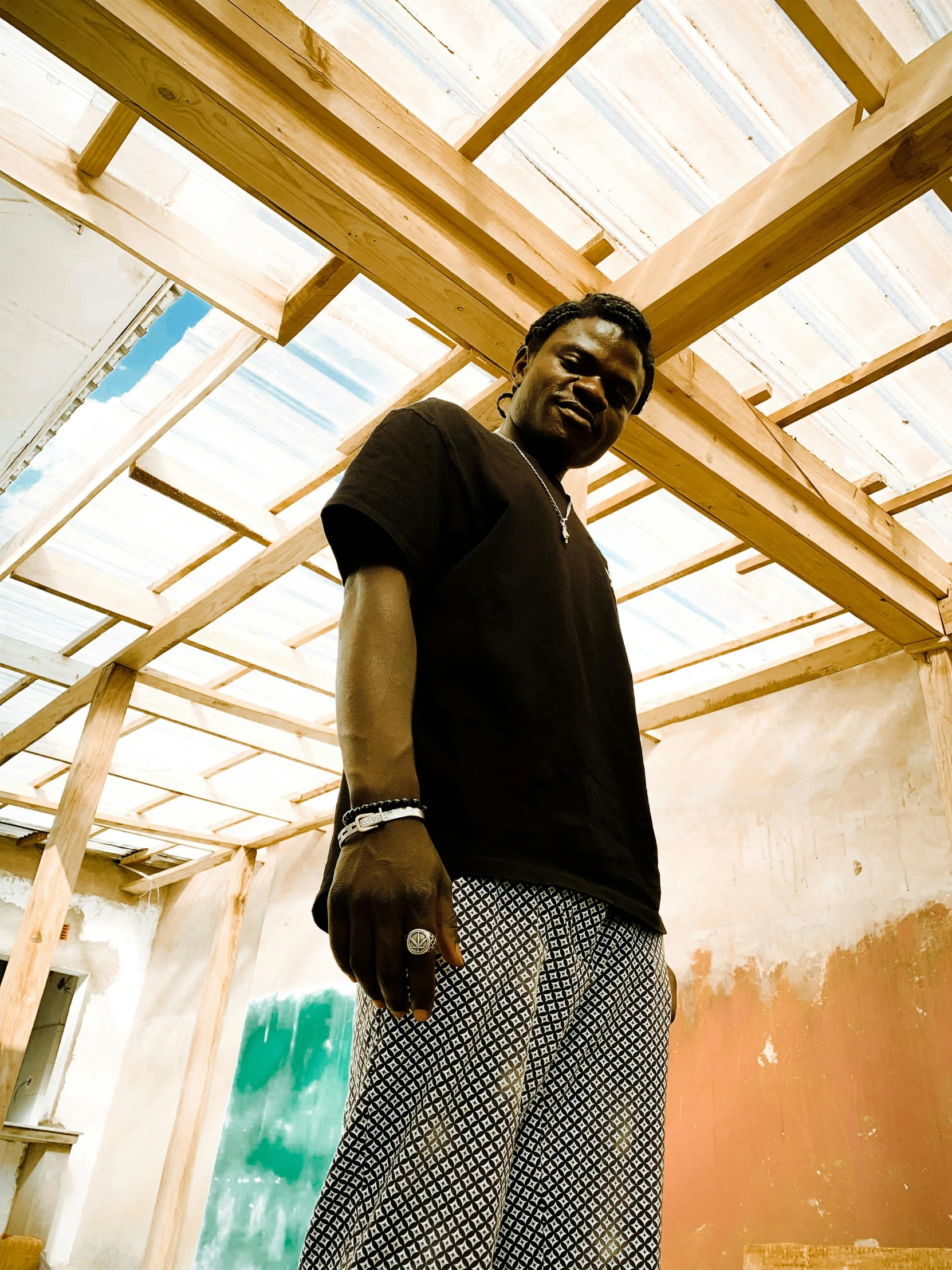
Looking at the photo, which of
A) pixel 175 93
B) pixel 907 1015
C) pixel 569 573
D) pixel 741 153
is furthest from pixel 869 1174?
pixel 175 93

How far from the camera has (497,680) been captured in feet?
3.16

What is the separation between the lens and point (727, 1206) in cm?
354

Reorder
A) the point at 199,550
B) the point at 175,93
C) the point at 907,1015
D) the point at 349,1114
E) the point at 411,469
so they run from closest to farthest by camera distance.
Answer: the point at 349,1114 < the point at 411,469 < the point at 175,93 < the point at 907,1015 < the point at 199,550

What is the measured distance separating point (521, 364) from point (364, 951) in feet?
3.66

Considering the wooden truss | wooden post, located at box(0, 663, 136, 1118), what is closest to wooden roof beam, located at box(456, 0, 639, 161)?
the wooden truss

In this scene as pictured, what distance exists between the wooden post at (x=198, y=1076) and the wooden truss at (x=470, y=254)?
11.4 feet

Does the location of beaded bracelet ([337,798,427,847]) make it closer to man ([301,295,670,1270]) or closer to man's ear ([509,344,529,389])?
man ([301,295,670,1270])

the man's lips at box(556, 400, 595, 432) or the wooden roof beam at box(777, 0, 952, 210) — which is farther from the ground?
the wooden roof beam at box(777, 0, 952, 210)

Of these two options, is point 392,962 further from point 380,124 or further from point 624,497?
point 624,497

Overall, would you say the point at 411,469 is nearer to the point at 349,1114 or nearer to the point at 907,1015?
the point at 349,1114

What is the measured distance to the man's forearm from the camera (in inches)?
33.1

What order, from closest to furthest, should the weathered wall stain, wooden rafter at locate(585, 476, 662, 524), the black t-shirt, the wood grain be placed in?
the black t-shirt, the wood grain, the weathered wall stain, wooden rafter at locate(585, 476, 662, 524)

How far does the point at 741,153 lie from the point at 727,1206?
12.1 feet

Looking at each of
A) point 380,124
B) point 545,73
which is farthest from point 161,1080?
point 545,73
